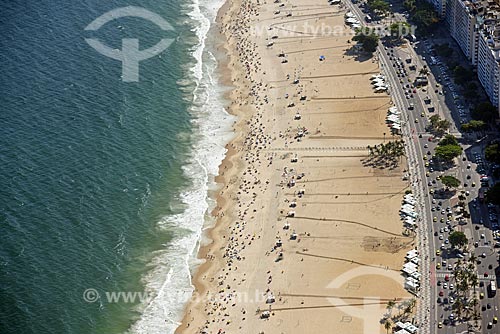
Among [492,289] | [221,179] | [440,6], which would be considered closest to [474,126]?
[492,289]

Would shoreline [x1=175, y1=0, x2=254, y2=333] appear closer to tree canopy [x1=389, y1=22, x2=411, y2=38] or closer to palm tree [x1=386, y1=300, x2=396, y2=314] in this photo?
palm tree [x1=386, y1=300, x2=396, y2=314]

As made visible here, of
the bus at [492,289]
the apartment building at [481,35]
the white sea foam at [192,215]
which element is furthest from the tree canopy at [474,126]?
the white sea foam at [192,215]

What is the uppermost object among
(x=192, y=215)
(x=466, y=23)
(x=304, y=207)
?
(x=466, y=23)

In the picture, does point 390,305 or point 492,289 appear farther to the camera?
point 492,289

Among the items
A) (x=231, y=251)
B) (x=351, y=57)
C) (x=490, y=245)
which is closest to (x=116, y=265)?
(x=231, y=251)

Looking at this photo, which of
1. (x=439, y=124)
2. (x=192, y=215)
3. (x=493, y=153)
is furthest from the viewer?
(x=439, y=124)

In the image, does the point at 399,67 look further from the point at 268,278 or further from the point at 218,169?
the point at 268,278

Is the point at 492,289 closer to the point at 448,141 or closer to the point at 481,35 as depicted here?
the point at 448,141

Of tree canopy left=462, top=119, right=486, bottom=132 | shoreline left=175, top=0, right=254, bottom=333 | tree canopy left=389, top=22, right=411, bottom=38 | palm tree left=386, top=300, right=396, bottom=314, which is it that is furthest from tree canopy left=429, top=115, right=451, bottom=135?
palm tree left=386, top=300, right=396, bottom=314
